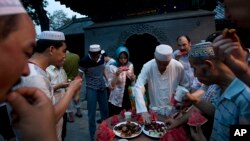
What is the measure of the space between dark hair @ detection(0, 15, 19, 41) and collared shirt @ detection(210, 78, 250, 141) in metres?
1.39

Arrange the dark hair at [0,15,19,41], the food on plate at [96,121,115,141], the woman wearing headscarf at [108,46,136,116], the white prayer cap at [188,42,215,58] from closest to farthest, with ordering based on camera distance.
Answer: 1. the dark hair at [0,15,19,41]
2. the white prayer cap at [188,42,215,58]
3. the food on plate at [96,121,115,141]
4. the woman wearing headscarf at [108,46,136,116]

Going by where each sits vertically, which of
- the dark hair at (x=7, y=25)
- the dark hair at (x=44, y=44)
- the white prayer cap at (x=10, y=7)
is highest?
the white prayer cap at (x=10, y=7)

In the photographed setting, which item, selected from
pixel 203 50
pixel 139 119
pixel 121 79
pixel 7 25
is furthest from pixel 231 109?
pixel 121 79

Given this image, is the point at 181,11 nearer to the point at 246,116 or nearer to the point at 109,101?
the point at 109,101

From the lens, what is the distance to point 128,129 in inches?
121

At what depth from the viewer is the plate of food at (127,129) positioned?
2978 mm

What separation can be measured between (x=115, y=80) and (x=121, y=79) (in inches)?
5.5

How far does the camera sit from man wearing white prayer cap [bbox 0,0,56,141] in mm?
769

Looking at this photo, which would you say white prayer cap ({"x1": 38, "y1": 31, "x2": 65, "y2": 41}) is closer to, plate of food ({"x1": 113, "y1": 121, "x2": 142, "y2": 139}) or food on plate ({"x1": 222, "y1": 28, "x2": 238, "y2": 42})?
plate of food ({"x1": 113, "y1": 121, "x2": 142, "y2": 139})

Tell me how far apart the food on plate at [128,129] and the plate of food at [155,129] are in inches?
3.5

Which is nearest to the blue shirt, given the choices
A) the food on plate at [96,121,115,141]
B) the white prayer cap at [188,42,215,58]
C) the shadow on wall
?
the food on plate at [96,121,115,141]

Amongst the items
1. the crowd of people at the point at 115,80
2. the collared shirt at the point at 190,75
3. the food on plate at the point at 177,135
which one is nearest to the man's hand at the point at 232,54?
the crowd of people at the point at 115,80

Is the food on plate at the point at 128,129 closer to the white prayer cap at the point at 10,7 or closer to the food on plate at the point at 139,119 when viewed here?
the food on plate at the point at 139,119

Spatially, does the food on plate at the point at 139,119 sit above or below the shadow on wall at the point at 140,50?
below
